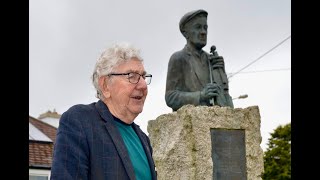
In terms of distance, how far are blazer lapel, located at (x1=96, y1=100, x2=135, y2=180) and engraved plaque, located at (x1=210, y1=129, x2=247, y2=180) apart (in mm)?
4613

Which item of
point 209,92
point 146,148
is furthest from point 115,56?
point 209,92

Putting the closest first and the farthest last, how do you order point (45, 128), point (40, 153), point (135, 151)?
1. point (135, 151)
2. point (40, 153)
3. point (45, 128)

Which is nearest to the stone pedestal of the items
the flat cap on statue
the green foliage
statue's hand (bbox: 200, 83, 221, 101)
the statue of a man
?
statue's hand (bbox: 200, 83, 221, 101)

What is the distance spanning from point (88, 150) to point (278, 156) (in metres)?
24.1

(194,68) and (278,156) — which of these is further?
(278,156)

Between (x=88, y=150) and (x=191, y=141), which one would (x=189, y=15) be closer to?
(x=191, y=141)

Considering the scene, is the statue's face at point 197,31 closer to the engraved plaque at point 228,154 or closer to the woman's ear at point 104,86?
the engraved plaque at point 228,154

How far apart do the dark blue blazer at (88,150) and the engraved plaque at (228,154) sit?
469 cm

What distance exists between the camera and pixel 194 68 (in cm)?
834
